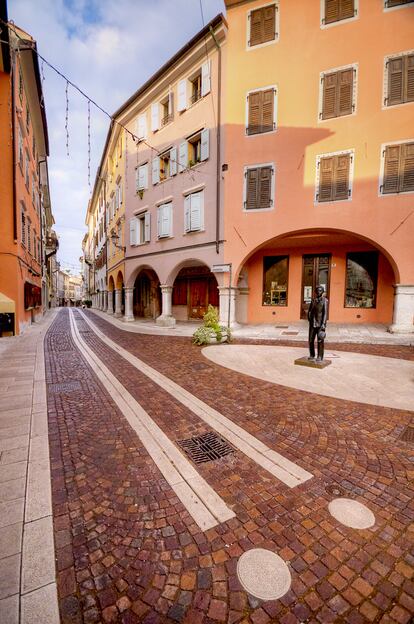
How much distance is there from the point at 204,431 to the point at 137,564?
6.35ft

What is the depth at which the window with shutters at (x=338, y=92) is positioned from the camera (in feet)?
35.7

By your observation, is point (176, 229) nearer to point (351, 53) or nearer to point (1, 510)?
point (351, 53)

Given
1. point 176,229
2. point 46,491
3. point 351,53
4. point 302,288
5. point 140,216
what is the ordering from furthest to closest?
point 140,216 < point 176,229 < point 302,288 < point 351,53 < point 46,491

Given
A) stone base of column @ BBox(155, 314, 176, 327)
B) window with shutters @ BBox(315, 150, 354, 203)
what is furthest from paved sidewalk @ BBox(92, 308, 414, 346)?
window with shutters @ BBox(315, 150, 354, 203)

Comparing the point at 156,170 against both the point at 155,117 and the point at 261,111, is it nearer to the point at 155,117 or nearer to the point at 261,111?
the point at 155,117

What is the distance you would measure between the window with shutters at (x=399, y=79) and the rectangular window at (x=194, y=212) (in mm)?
8387

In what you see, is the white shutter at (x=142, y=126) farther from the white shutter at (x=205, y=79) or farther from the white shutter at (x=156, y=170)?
the white shutter at (x=205, y=79)

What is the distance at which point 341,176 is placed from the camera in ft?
36.6

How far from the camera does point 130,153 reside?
18844 mm

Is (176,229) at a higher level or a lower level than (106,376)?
higher

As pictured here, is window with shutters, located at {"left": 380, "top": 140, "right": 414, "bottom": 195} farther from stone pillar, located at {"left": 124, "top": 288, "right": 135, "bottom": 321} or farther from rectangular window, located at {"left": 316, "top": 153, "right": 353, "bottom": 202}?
stone pillar, located at {"left": 124, "top": 288, "right": 135, "bottom": 321}

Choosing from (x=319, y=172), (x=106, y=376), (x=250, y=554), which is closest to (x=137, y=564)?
(x=250, y=554)

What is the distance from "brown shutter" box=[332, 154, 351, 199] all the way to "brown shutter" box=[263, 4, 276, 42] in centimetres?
626

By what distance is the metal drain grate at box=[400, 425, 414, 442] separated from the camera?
3.49 metres
